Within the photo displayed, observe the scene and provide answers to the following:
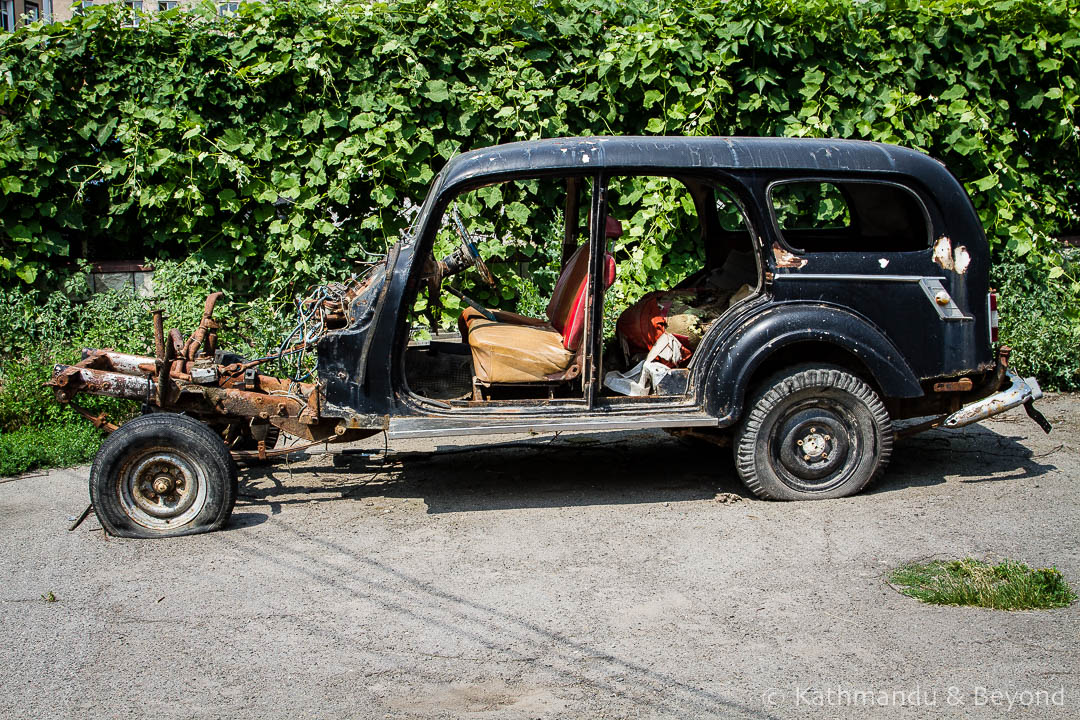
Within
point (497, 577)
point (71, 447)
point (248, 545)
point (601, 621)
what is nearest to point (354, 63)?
point (71, 447)

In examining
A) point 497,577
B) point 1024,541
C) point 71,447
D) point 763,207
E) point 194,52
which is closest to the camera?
point 497,577

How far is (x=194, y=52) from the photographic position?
820 centimetres

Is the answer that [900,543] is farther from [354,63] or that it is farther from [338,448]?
[354,63]

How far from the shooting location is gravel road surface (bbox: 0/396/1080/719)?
141 inches

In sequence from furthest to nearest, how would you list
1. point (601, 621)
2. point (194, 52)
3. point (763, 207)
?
1. point (194, 52)
2. point (763, 207)
3. point (601, 621)

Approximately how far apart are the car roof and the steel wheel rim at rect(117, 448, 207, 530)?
2161mm

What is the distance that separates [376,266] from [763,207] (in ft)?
7.82

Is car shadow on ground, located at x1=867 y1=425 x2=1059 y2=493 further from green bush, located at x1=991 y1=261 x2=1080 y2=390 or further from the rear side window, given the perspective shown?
the rear side window

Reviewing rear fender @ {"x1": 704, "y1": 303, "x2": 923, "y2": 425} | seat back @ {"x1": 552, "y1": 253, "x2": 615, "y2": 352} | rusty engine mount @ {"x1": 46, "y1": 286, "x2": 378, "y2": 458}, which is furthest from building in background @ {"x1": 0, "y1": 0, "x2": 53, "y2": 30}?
rear fender @ {"x1": 704, "y1": 303, "x2": 923, "y2": 425}

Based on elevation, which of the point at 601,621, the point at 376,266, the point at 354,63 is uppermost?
the point at 354,63

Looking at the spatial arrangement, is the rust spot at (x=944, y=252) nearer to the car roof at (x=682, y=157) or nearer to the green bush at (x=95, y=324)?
the car roof at (x=682, y=157)

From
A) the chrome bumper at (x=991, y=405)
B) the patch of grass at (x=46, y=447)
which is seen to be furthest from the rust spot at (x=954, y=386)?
the patch of grass at (x=46, y=447)

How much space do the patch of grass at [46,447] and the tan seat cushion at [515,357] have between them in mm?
3240

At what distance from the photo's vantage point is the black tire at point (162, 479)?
17.0ft
